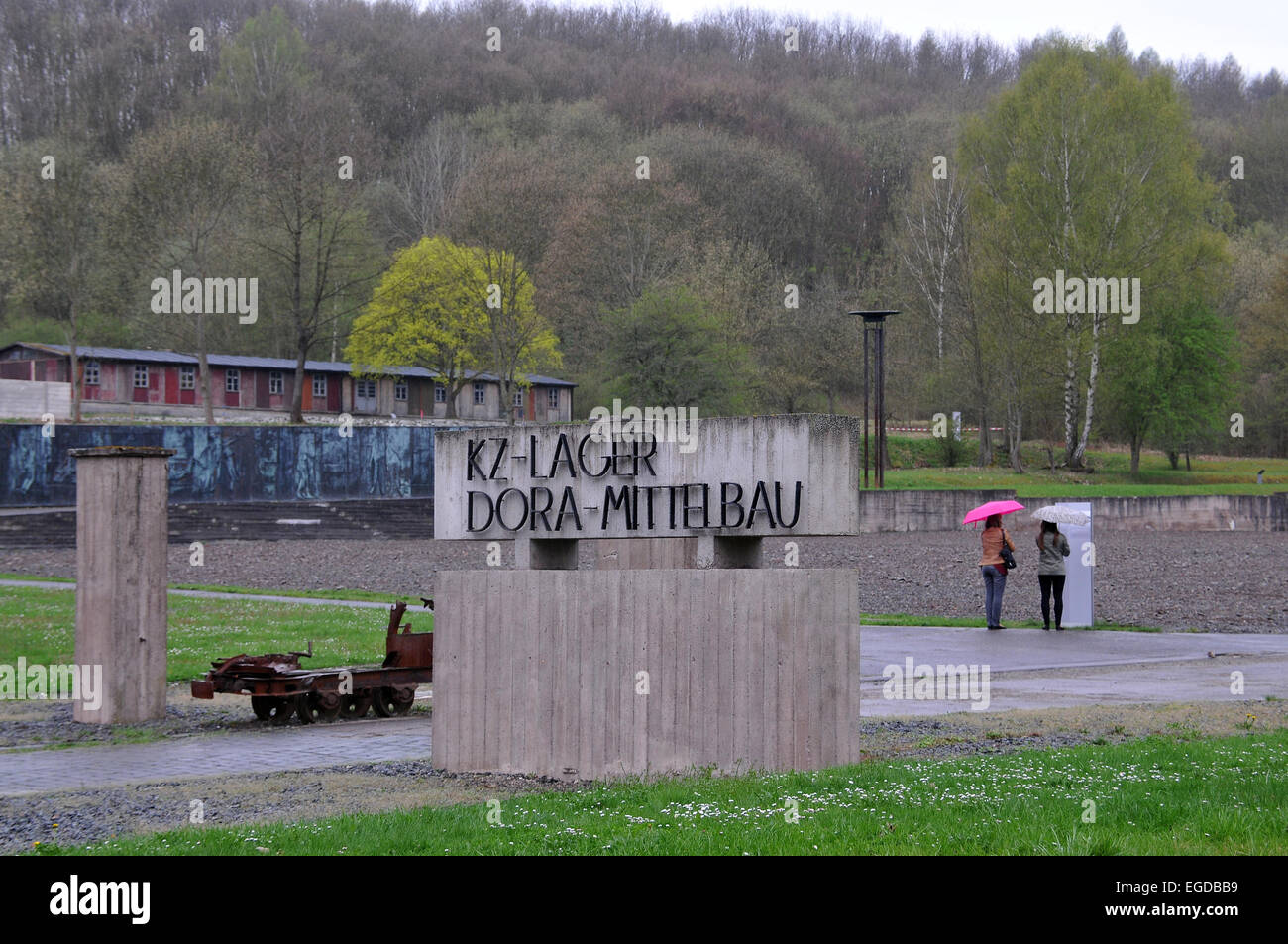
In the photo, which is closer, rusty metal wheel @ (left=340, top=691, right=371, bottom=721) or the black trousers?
rusty metal wheel @ (left=340, top=691, right=371, bottom=721)

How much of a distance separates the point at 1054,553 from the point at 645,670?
40.6ft

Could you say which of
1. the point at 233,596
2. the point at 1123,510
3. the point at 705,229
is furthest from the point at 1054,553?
the point at 705,229

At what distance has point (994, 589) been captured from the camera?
20.5 metres

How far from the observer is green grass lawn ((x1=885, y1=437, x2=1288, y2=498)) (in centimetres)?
5122

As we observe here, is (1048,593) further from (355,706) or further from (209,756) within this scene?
(209,756)

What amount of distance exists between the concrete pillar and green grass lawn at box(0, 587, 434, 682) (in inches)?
80.5

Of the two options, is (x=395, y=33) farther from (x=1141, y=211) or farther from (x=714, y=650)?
(x=714, y=650)

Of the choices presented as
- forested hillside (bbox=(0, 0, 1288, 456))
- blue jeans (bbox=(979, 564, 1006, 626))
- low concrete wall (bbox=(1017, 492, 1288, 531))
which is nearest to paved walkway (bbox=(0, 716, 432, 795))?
blue jeans (bbox=(979, 564, 1006, 626))

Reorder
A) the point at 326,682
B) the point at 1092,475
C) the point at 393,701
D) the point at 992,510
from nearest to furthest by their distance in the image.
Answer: the point at 326,682 < the point at 393,701 < the point at 992,510 < the point at 1092,475

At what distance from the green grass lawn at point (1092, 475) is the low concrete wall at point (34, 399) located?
1417 inches

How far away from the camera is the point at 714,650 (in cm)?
970

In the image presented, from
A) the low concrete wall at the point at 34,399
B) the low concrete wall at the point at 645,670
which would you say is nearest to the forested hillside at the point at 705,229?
the low concrete wall at the point at 34,399

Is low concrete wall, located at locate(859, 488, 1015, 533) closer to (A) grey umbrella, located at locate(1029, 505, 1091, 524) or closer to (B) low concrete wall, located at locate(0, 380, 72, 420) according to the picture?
(A) grey umbrella, located at locate(1029, 505, 1091, 524)
